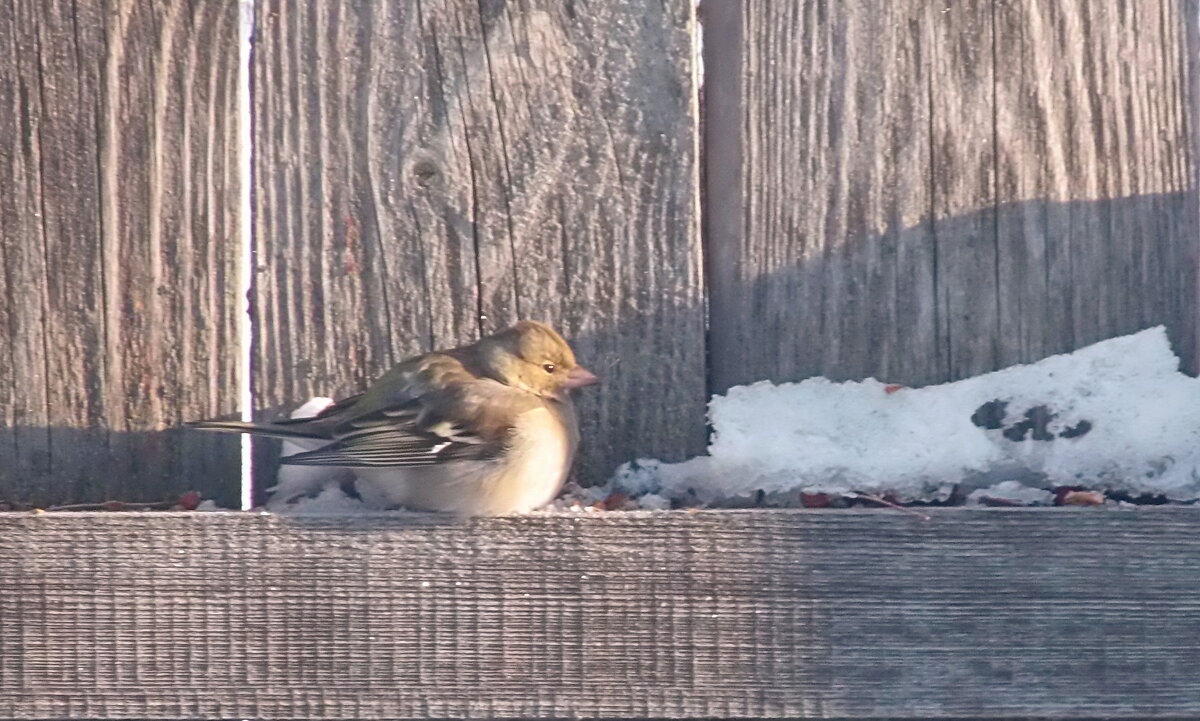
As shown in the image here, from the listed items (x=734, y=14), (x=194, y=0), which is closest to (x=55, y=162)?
(x=194, y=0)

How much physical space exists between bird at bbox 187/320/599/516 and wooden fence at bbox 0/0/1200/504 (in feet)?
0.34

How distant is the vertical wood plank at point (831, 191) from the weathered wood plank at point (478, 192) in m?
0.16

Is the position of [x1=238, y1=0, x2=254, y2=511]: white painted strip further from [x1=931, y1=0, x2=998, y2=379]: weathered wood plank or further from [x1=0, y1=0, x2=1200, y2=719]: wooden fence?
[x1=931, y1=0, x2=998, y2=379]: weathered wood plank

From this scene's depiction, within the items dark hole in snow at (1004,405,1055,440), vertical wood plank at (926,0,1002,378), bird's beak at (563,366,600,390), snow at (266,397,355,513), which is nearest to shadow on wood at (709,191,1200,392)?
vertical wood plank at (926,0,1002,378)

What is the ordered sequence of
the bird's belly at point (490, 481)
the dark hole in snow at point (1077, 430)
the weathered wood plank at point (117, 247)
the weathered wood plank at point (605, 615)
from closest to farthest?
the weathered wood plank at point (605, 615), the bird's belly at point (490, 481), the dark hole in snow at point (1077, 430), the weathered wood plank at point (117, 247)

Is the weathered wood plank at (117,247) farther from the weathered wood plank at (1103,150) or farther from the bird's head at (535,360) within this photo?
the weathered wood plank at (1103,150)

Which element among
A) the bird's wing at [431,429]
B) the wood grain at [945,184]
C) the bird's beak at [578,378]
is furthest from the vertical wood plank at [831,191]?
the bird's wing at [431,429]

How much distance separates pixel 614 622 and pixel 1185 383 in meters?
1.55

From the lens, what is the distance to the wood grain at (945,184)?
3662 mm

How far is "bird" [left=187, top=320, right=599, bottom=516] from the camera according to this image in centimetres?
344

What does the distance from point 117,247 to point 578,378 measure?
1231mm

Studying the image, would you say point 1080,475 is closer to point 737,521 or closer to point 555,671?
point 737,521

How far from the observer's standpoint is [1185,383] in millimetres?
3580

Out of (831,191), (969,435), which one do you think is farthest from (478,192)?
(969,435)
